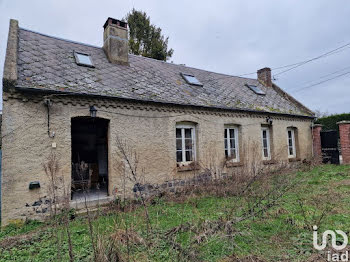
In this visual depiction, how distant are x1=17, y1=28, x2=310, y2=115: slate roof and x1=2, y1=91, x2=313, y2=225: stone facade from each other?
384 millimetres

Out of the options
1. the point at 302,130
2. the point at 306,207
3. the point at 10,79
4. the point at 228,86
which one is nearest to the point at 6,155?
the point at 10,79

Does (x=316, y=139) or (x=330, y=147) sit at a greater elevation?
(x=316, y=139)

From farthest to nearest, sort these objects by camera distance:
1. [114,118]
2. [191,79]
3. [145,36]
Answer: [145,36] < [191,79] < [114,118]

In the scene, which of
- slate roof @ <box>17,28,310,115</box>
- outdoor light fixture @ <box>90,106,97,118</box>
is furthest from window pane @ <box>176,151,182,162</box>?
outdoor light fixture @ <box>90,106,97,118</box>

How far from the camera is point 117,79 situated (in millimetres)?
7352

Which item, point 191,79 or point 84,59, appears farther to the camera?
point 191,79

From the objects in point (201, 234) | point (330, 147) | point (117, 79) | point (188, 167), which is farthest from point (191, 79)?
point (330, 147)

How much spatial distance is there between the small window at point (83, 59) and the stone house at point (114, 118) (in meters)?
0.04

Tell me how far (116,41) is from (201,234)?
8.24m

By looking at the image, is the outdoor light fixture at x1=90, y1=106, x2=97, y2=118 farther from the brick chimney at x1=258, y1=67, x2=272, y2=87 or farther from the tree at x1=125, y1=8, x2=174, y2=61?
the tree at x1=125, y1=8, x2=174, y2=61

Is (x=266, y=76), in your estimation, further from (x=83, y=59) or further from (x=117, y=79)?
(x=83, y=59)

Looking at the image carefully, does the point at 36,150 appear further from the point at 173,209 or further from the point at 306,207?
the point at 306,207

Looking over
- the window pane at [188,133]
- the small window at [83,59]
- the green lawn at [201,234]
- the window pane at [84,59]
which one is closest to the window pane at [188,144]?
the window pane at [188,133]

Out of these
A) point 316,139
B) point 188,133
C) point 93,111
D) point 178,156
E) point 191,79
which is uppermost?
point 191,79
